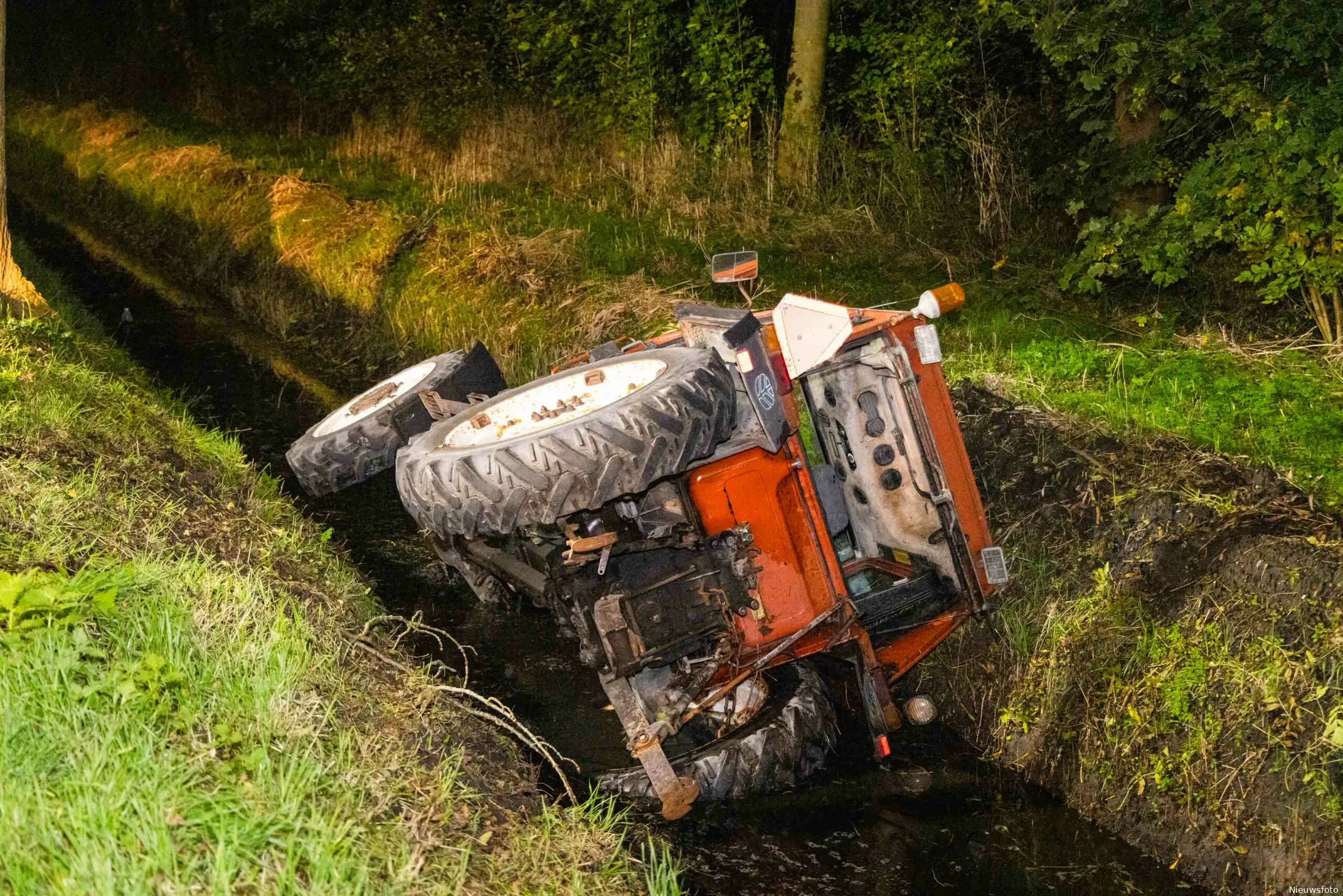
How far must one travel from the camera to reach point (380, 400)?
5914 millimetres

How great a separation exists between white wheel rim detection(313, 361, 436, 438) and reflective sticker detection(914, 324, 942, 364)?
7.44 ft

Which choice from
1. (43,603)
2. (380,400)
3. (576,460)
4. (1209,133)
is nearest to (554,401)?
(576,460)

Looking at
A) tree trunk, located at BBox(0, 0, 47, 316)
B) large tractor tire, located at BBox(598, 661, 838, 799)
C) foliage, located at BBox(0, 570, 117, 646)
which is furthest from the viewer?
tree trunk, located at BBox(0, 0, 47, 316)

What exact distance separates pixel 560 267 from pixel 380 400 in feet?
12.4

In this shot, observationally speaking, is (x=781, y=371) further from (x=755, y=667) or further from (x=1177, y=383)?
(x=1177, y=383)

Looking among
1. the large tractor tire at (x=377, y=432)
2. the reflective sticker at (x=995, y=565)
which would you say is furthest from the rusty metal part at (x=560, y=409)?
the reflective sticker at (x=995, y=565)

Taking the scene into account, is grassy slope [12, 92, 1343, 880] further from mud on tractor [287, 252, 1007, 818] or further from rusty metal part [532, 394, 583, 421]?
rusty metal part [532, 394, 583, 421]

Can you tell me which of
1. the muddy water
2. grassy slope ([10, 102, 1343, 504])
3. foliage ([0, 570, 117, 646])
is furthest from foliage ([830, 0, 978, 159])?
foliage ([0, 570, 117, 646])

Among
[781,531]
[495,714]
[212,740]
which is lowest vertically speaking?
[495,714]

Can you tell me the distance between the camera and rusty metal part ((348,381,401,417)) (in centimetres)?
591

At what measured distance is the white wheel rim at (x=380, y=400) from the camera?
18.6ft

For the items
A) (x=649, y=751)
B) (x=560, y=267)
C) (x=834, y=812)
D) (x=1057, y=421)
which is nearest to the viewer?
(x=649, y=751)

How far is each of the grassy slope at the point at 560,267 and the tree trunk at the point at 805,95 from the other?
0.49m

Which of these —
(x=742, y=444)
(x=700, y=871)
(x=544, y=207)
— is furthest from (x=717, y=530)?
(x=544, y=207)
